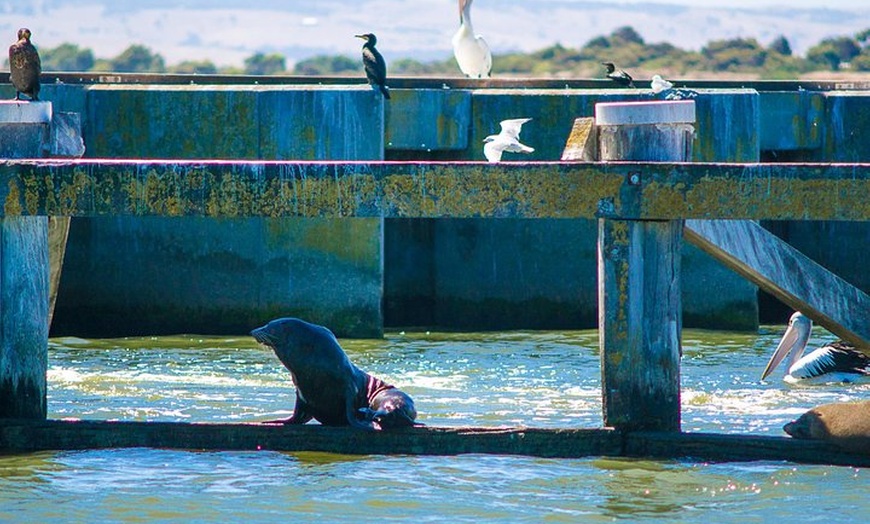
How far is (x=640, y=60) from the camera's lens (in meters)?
90.6

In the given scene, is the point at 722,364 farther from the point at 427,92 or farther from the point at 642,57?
the point at 642,57

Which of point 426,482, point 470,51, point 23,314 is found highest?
point 470,51

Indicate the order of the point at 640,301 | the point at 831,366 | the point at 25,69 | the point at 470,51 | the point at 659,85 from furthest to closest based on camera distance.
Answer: the point at 470,51 → the point at 659,85 → the point at 831,366 → the point at 25,69 → the point at 640,301

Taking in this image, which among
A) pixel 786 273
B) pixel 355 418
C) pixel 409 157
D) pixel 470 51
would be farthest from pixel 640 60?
pixel 355 418

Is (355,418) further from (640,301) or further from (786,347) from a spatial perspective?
(786,347)

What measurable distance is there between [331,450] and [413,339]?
6.85 meters

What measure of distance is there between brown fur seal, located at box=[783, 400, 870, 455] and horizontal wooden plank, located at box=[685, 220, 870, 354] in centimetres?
100

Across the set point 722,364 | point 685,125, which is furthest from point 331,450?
point 722,364

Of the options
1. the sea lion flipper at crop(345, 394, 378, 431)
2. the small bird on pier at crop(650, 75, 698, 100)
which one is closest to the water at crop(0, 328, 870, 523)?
the sea lion flipper at crop(345, 394, 378, 431)

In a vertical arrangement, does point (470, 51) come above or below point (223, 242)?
above

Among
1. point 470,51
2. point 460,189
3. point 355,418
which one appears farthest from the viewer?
point 470,51

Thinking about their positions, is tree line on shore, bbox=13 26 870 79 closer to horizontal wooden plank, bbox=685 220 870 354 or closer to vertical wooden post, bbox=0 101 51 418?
horizontal wooden plank, bbox=685 220 870 354

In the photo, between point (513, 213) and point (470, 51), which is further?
point (470, 51)

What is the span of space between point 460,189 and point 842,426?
2284 mm
